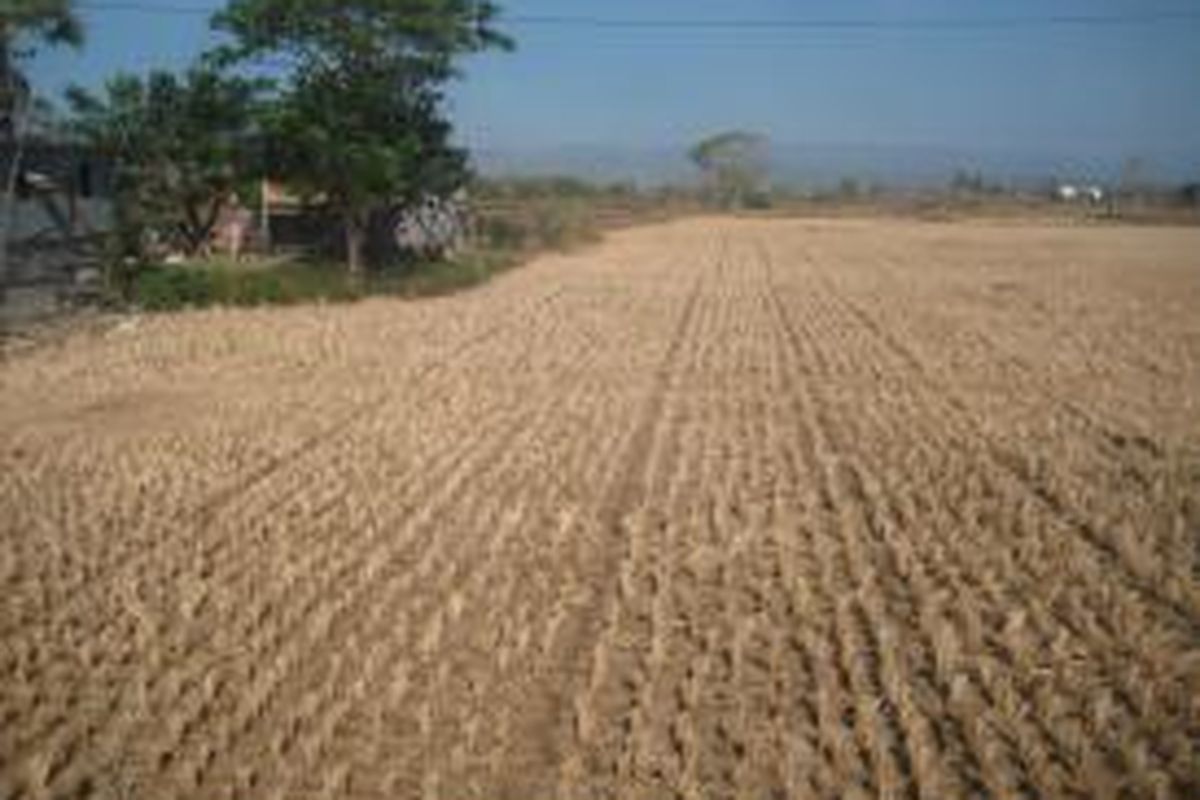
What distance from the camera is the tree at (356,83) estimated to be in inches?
1114

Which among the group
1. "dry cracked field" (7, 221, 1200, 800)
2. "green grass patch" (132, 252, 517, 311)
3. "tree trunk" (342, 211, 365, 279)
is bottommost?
"dry cracked field" (7, 221, 1200, 800)

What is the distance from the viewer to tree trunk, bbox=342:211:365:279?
98.9ft

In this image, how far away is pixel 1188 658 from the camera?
25.9 feet

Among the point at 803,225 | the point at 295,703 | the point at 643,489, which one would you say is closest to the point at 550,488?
the point at 643,489

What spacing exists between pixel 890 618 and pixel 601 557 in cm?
219

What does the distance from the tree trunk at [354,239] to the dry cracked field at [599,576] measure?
10380 millimetres

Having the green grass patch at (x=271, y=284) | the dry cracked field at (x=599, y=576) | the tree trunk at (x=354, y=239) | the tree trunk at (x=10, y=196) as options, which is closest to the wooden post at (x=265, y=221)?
the green grass patch at (x=271, y=284)

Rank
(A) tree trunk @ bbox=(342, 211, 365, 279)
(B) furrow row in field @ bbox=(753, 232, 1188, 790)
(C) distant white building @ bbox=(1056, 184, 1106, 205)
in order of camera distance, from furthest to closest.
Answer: (C) distant white building @ bbox=(1056, 184, 1106, 205) < (A) tree trunk @ bbox=(342, 211, 365, 279) < (B) furrow row in field @ bbox=(753, 232, 1188, 790)

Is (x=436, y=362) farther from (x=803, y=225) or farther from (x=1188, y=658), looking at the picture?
(x=803, y=225)

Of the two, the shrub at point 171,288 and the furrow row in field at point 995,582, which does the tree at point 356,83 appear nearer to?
the shrub at point 171,288

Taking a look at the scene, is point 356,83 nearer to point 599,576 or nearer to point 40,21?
point 40,21

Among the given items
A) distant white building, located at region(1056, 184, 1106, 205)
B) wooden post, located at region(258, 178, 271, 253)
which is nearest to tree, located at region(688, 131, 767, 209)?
distant white building, located at region(1056, 184, 1106, 205)

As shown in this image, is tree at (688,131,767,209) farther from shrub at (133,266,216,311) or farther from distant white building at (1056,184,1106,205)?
shrub at (133,266,216,311)

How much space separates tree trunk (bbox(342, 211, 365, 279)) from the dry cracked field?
34.1 ft
